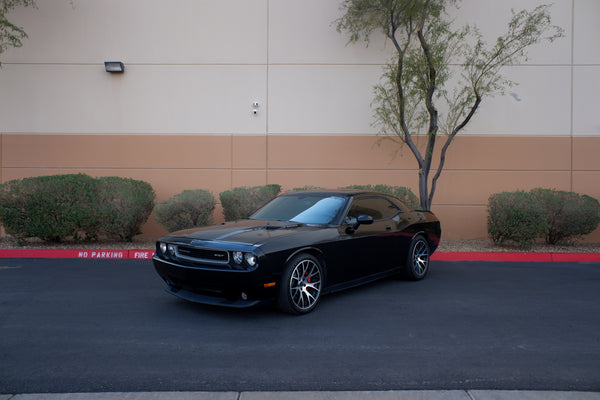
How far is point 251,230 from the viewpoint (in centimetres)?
492

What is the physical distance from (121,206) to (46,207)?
144 centimetres

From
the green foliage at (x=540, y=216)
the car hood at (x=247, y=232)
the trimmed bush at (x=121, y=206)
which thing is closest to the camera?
the car hood at (x=247, y=232)

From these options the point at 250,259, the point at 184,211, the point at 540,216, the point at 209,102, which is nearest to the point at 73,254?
the point at 184,211

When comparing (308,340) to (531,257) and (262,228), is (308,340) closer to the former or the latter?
(262,228)

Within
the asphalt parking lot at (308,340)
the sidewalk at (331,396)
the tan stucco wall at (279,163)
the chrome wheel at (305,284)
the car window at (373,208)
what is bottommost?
the sidewalk at (331,396)

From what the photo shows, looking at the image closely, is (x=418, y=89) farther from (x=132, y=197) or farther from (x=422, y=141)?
(x=132, y=197)

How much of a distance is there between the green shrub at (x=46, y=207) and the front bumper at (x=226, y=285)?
5.35 meters

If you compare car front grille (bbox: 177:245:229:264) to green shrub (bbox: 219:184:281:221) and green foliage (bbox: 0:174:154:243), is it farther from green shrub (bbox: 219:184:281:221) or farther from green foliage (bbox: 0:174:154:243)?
green foliage (bbox: 0:174:154:243)

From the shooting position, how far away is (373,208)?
603cm

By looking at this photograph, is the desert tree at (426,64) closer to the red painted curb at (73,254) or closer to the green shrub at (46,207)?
the red painted curb at (73,254)

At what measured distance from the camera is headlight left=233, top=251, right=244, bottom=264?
169 inches

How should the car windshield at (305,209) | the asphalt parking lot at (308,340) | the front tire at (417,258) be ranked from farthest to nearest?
the front tire at (417,258) → the car windshield at (305,209) → the asphalt parking lot at (308,340)

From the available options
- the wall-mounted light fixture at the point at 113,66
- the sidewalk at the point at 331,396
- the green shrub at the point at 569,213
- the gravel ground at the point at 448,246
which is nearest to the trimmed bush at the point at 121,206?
the gravel ground at the point at 448,246

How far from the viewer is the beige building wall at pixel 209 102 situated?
35.7 ft
